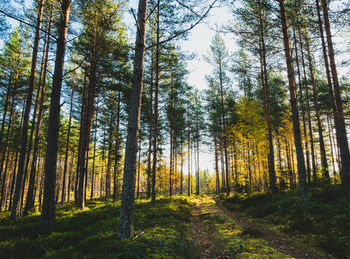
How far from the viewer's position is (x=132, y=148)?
4.52 m

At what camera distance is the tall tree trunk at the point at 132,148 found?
14.1 feet

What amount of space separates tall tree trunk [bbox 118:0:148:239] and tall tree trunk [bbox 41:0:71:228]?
3.03 metres

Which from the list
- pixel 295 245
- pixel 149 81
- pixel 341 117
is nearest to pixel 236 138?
pixel 341 117

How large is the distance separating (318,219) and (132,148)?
291 inches

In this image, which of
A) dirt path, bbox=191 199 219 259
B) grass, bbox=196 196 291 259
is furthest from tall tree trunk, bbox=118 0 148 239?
grass, bbox=196 196 291 259

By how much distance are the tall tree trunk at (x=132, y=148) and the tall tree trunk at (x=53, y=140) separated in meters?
3.03

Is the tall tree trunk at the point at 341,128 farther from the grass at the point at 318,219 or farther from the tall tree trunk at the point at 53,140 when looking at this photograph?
the tall tree trunk at the point at 53,140

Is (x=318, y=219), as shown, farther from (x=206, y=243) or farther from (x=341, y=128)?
(x=341, y=128)

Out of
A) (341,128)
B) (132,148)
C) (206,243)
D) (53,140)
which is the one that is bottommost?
(206,243)

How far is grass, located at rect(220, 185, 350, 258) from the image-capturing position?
4.77 m

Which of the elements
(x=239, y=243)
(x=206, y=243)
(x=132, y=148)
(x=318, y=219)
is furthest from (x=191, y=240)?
(x=318, y=219)

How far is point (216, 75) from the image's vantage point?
20297mm

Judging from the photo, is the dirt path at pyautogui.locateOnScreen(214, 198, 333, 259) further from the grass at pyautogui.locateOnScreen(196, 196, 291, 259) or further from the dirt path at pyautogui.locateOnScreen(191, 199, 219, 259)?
the dirt path at pyautogui.locateOnScreen(191, 199, 219, 259)

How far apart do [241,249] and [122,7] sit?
528 inches
